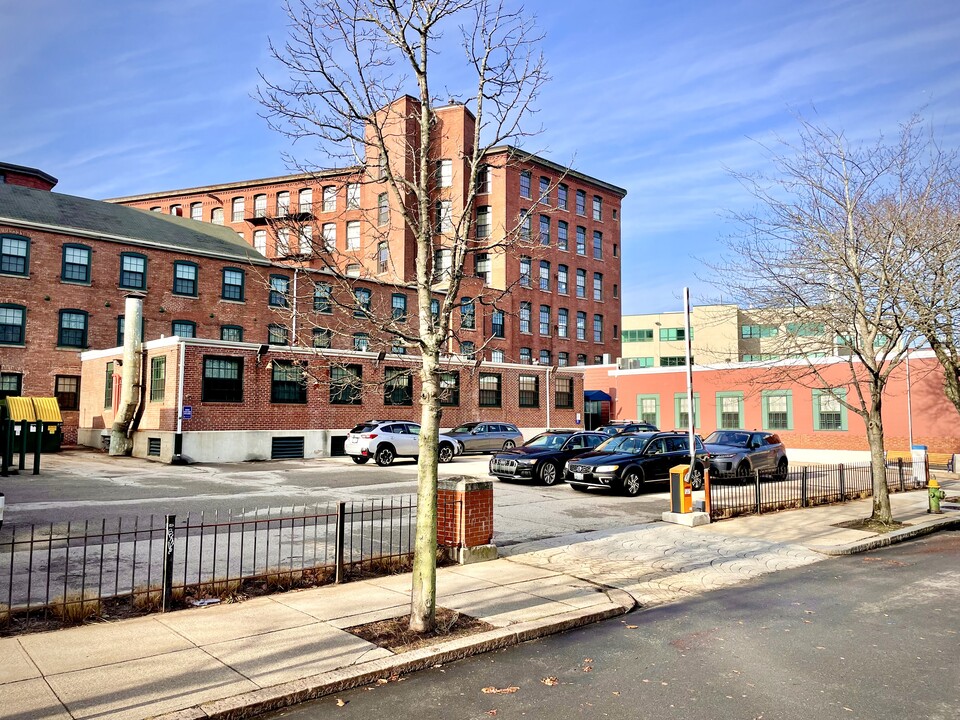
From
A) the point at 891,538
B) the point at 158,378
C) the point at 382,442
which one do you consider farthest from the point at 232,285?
the point at 891,538

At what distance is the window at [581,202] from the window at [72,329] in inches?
1488

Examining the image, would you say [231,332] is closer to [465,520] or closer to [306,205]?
[306,205]

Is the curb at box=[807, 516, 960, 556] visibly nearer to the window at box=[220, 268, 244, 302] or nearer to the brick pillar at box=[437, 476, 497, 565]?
the brick pillar at box=[437, 476, 497, 565]

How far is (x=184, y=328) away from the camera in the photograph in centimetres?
3612

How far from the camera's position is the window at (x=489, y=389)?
126ft

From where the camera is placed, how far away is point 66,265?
3319 centimetres

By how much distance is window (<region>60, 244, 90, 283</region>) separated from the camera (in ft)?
109

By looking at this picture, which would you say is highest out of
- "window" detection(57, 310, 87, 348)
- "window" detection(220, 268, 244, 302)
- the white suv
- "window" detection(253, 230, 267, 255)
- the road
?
"window" detection(253, 230, 267, 255)

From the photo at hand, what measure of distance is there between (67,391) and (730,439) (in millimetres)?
30381

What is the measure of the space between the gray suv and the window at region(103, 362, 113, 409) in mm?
15390

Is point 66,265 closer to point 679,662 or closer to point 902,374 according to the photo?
point 679,662

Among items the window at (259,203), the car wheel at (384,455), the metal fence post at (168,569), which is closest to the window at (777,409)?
A: the car wheel at (384,455)

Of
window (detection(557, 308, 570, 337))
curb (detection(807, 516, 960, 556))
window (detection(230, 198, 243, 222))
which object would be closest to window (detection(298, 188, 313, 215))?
window (detection(230, 198, 243, 222))

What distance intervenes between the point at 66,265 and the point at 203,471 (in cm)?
1668
